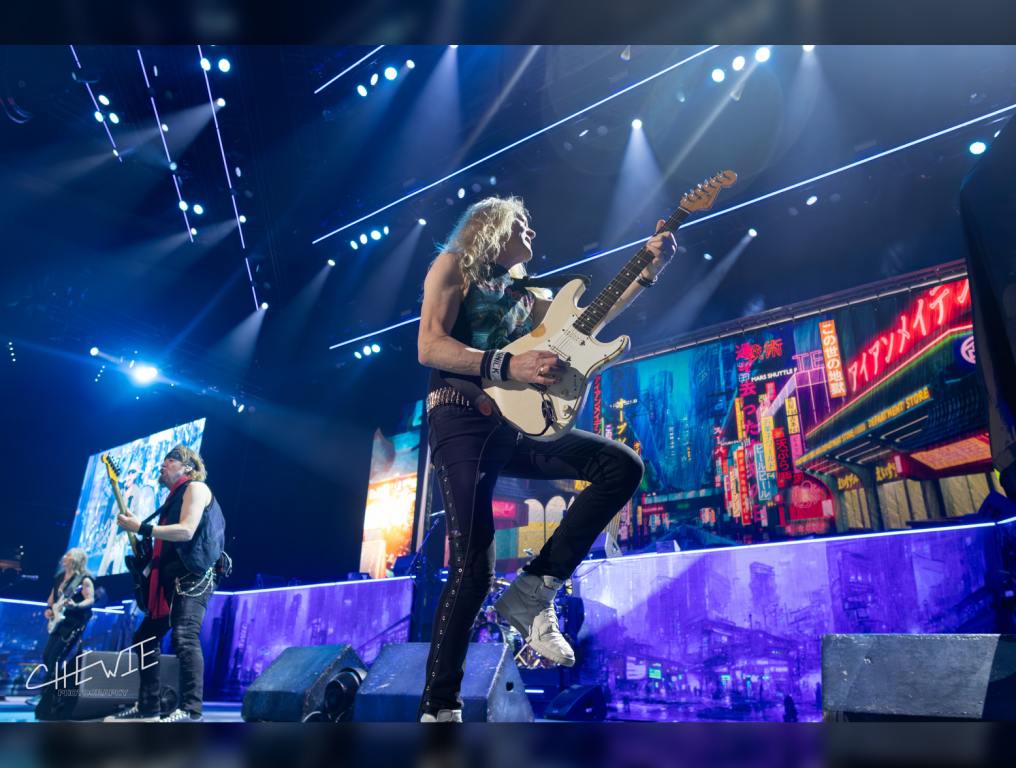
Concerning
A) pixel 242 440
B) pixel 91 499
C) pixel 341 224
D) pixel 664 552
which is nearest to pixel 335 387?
pixel 242 440

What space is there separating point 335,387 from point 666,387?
22.9 feet

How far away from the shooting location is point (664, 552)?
220 inches

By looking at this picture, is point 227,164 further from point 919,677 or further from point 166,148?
point 919,677

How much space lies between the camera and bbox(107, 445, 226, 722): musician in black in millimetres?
3730

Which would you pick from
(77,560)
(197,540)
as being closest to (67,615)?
(77,560)

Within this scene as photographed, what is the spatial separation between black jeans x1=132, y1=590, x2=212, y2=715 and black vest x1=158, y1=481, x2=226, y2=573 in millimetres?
210

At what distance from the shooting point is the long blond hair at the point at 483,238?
244 centimetres

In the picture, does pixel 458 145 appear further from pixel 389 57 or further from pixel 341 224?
pixel 341 224

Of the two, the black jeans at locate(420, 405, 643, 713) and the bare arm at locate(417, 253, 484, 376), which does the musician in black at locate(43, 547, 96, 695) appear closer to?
the black jeans at locate(420, 405, 643, 713)

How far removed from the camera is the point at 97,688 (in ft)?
16.0

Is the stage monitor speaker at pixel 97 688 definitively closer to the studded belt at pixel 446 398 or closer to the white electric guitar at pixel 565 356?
the studded belt at pixel 446 398

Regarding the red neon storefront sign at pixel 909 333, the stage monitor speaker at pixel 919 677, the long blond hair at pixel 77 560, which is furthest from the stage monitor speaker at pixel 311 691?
the red neon storefront sign at pixel 909 333

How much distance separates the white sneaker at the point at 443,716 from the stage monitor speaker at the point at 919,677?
1.32m

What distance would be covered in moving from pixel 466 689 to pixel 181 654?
1.80 meters
